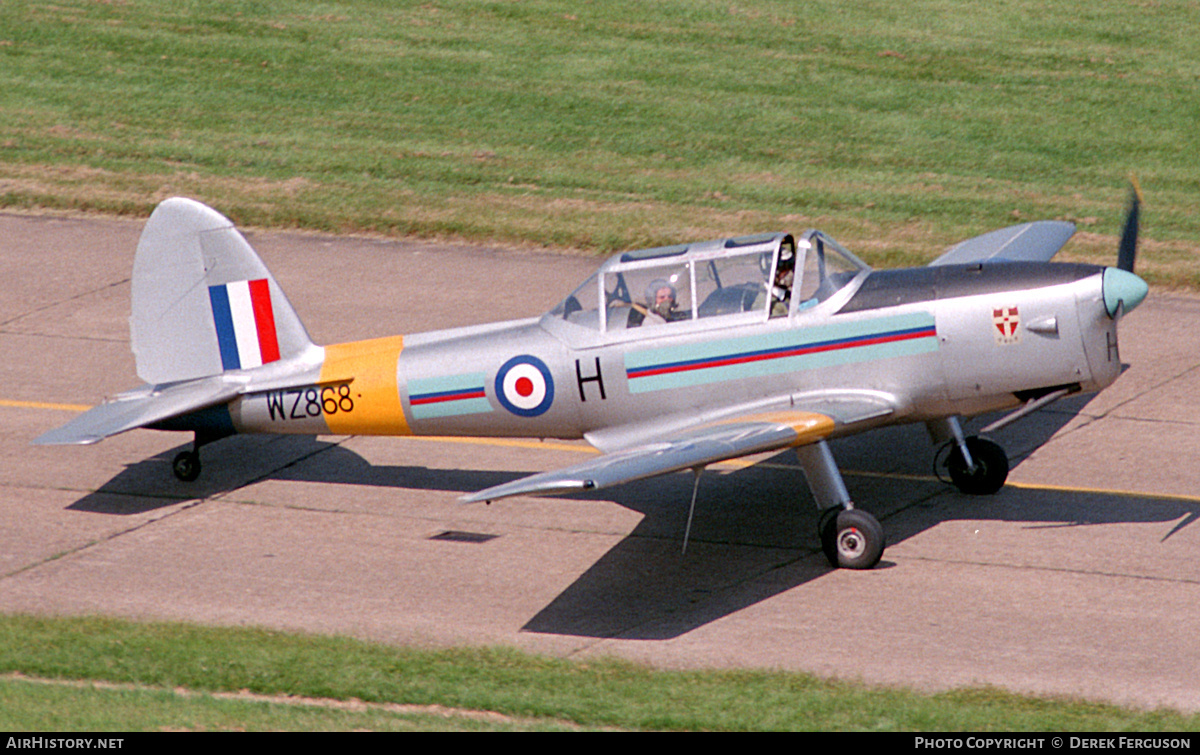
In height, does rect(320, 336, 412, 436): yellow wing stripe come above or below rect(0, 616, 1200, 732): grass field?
above

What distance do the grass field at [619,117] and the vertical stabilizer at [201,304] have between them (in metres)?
6.75

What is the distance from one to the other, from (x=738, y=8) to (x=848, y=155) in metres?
6.21

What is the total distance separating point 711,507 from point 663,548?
0.94 meters

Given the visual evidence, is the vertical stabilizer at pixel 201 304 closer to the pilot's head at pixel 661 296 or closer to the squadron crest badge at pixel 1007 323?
the pilot's head at pixel 661 296

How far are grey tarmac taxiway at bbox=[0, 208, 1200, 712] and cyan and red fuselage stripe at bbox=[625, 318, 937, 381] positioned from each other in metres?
1.24

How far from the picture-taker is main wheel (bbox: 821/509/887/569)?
10.7 m

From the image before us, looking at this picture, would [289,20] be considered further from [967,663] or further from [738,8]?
[967,663]

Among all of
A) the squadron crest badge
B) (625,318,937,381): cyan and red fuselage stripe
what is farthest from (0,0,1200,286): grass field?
the squadron crest badge

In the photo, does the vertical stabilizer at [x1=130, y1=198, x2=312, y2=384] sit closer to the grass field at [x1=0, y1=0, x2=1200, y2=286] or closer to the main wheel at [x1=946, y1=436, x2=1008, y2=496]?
the main wheel at [x1=946, y1=436, x2=1008, y2=496]

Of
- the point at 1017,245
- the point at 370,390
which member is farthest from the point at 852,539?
the point at 1017,245

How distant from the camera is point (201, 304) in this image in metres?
12.6

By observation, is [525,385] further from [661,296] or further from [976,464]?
[976,464]
